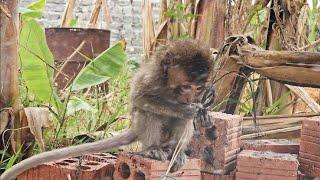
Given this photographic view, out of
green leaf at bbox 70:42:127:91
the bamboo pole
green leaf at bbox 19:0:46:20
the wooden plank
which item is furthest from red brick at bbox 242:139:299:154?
the bamboo pole

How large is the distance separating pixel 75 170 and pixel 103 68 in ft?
3.21

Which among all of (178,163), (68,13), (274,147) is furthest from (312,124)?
(68,13)

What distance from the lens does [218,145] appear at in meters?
2.20

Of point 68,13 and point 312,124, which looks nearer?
point 312,124

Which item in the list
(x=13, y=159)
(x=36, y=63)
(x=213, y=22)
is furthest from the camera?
(x=213, y=22)

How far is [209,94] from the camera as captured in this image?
2449 millimetres

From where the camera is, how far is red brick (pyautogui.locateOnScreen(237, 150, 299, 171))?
6.84ft

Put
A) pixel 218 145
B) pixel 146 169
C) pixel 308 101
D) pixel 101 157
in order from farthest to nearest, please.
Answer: pixel 308 101
pixel 101 157
pixel 218 145
pixel 146 169

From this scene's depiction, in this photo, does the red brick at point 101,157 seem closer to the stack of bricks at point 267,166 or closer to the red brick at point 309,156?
the stack of bricks at point 267,166

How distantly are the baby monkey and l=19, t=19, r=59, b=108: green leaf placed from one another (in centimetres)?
72

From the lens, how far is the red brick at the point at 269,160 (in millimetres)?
2084

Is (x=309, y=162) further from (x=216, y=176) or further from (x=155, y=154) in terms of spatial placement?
(x=155, y=154)

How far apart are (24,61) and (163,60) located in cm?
104

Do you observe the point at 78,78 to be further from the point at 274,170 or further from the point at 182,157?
the point at 274,170
